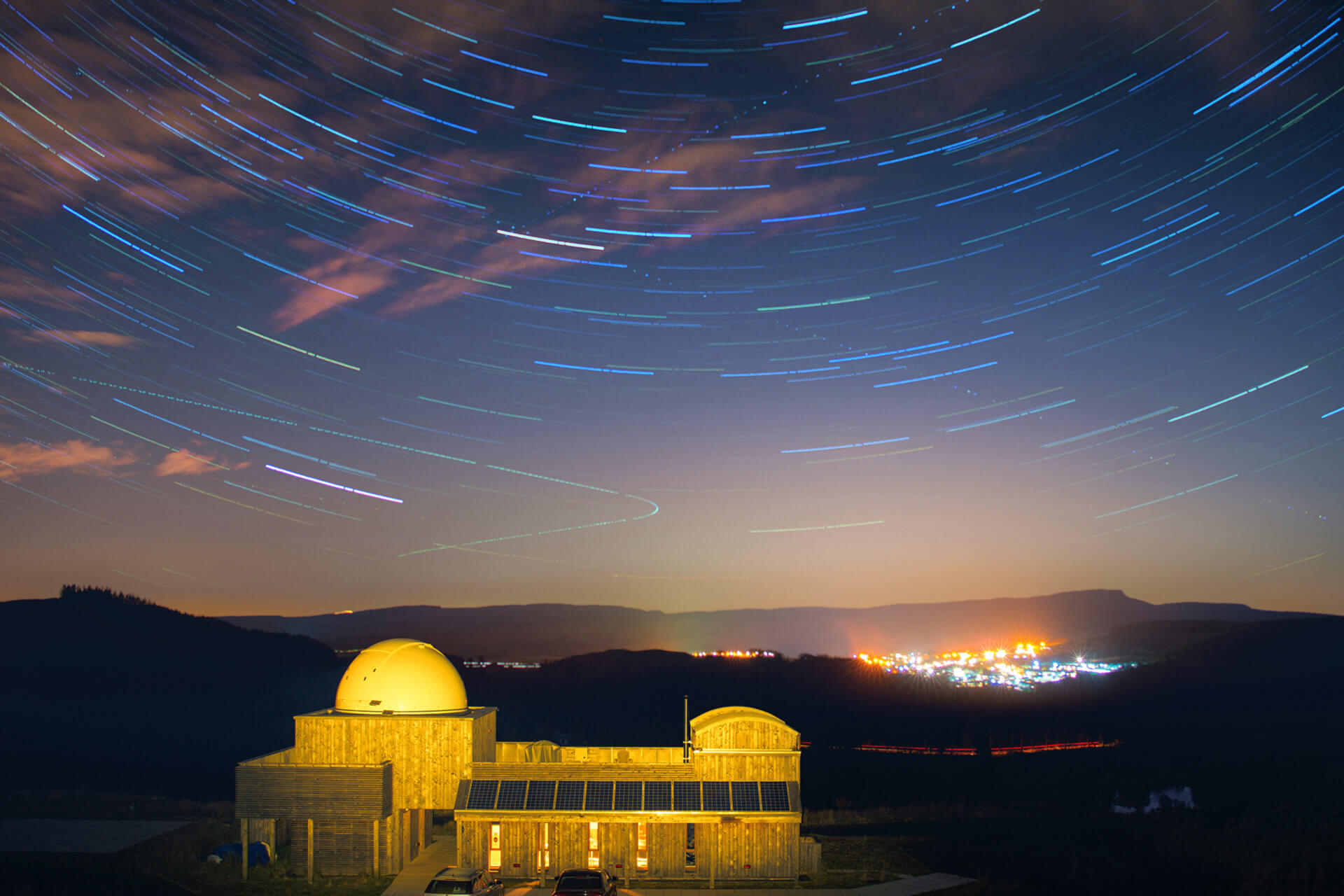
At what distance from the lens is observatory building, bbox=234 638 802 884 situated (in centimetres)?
2720

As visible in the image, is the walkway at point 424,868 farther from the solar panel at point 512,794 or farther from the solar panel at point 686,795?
the solar panel at point 686,795

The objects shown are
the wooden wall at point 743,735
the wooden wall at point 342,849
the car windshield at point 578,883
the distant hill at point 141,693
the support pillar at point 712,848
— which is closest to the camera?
the car windshield at point 578,883

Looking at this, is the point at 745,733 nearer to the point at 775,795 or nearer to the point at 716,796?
the point at 775,795

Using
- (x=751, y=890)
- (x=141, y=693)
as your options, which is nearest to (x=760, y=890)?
(x=751, y=890)

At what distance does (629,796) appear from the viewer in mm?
27641

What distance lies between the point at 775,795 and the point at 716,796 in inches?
66.4

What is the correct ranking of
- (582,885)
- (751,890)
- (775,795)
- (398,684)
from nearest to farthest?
(582,885), (751,890), (775,795), (398,684)

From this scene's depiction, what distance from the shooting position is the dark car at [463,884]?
942 inches

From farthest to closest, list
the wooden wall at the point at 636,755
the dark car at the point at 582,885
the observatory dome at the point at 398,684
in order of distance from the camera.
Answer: the wooden wall at the point at 636,755 < the observatory dome at the point at 398,684 < the dark car at the point at 582,885

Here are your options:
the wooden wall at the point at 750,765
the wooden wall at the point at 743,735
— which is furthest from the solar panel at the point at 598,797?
the wooden wall at the point at 743,735

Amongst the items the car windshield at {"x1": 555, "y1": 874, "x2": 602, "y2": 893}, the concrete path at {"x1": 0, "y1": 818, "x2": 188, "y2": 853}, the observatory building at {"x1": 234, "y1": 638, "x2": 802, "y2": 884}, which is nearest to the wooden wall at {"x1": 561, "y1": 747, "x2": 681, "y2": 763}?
the observatory building at {"x1": 234, "y1": 638, "x2": 802, "y2": 884}

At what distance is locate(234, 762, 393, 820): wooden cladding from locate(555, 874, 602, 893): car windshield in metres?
7.16

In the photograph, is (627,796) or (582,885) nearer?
(582,885)

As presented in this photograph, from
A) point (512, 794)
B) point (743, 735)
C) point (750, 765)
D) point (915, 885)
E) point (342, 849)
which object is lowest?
point (915, 885)
